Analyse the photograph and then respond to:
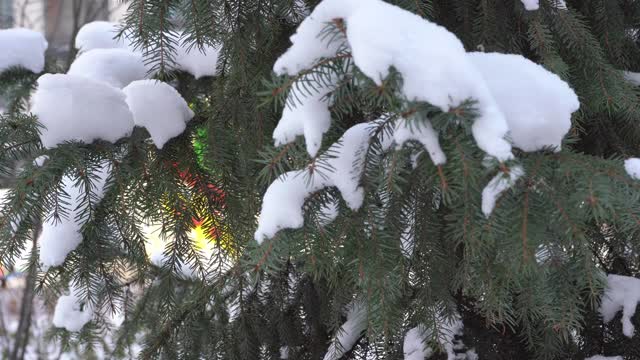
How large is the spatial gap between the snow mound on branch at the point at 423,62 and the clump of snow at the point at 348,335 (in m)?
0.94

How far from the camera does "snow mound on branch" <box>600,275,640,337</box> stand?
5.48 feet

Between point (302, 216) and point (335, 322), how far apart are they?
0.71m

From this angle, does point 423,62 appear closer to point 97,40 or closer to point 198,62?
point 198,62

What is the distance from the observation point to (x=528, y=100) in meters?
1.05

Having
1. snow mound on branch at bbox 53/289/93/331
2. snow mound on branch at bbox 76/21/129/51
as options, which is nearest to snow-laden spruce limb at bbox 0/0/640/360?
snow mound on branch at bbox 76/21/129/51

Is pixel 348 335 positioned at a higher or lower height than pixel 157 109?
lower

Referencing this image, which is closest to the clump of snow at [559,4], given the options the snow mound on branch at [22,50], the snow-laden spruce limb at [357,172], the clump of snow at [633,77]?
the snow-laden spruce limb at [357,172]

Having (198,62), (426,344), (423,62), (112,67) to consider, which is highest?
(112,67)

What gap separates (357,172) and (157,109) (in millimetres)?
690

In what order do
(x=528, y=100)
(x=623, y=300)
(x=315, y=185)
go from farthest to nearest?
(x=623, y=300), (x=315, y=185), (x=528, y=100)

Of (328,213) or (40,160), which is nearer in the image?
(328,213)

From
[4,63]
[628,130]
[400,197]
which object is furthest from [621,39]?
[4,63]

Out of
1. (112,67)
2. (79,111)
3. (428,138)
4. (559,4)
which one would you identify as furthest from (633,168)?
(112,67)

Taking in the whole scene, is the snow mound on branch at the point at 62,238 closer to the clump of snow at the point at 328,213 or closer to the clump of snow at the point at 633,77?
the clump of snow at the point at 328,213
